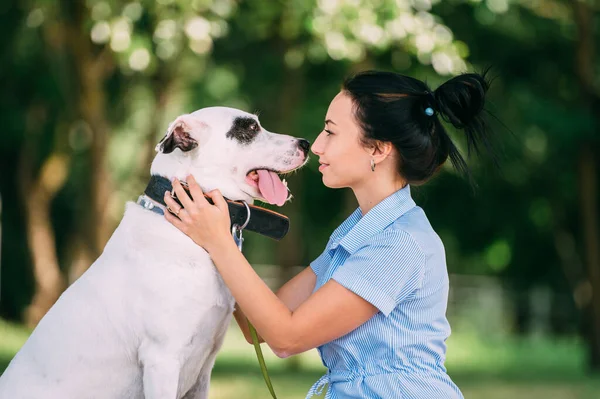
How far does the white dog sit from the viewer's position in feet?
10.4

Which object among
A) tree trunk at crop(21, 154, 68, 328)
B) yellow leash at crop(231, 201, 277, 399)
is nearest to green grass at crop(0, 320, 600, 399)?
tree trunk at crop(21, 154, 68, 328)

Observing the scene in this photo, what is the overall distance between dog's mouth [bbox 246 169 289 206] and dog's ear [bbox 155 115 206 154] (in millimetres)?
271

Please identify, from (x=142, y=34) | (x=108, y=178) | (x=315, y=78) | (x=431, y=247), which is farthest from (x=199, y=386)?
(x=315, y=78)

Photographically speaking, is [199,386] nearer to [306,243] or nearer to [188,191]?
[188,191]

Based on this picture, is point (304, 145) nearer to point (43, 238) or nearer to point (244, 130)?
point (244, 130)

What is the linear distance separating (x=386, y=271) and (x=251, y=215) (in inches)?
23.2

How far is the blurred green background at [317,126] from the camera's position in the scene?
9.15 meters

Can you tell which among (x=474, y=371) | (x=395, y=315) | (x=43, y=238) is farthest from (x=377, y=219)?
(x=43, y=238)

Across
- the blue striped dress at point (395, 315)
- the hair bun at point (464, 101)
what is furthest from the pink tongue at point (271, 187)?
the hair bun at point (464, 101)

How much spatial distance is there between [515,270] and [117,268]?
19.8 m

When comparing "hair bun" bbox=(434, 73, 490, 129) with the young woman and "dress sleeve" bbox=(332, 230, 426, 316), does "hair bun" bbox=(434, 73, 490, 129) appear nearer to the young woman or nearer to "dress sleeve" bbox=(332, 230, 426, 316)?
the young woman

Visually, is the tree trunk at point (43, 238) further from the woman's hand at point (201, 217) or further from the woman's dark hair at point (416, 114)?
the woman's dark hair at point (416, 114)

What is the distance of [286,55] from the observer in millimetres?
12492

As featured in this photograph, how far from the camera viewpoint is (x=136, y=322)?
320cm
